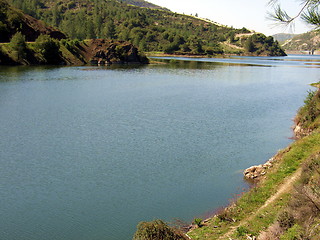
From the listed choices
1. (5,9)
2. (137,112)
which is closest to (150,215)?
(137,112)

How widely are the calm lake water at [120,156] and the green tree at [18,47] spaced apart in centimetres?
6132

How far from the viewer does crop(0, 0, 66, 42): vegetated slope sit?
137 metres

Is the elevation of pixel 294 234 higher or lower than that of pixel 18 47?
lower

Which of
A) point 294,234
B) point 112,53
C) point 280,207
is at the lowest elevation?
point 280,207

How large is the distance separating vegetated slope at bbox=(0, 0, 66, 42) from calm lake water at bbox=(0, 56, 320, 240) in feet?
267

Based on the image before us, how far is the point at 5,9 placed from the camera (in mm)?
145500

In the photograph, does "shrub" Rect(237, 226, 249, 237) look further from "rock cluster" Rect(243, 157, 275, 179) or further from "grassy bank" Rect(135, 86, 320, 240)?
"rock cluster" Rect(243, 157, 275, 179)

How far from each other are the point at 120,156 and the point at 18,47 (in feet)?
349

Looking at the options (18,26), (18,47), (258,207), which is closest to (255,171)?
(258,207)

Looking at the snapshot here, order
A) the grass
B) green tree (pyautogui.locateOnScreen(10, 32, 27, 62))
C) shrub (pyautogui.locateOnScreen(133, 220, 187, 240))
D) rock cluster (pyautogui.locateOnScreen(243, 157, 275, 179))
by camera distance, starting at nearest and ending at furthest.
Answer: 1. shrub (pyautogui.locateOnScreen(133, 220, 187, 240))
2. the grass
3. rock cluster (pyautogui.locateOnScreen(243, 157, 275, 179))
4. green tree (pyautogui.locateOnScreen(10, 32, 27, 62))

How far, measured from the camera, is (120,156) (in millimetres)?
33562

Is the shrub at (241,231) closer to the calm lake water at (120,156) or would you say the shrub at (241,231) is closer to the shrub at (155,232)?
the shrub at (155,232)

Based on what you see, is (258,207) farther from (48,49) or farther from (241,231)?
(48,49)

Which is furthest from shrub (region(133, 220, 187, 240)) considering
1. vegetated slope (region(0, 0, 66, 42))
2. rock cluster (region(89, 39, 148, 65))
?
vegetated slope (region(0, 0, 66, 42))
